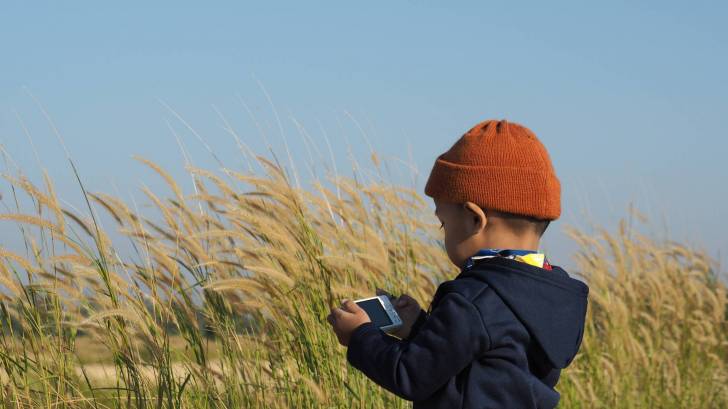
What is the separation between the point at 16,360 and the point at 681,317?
13.2ft

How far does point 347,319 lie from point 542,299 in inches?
17.4

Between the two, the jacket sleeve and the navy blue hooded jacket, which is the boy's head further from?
the jacket sleeve

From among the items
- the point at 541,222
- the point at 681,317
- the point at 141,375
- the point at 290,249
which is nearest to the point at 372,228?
the point at 290,249

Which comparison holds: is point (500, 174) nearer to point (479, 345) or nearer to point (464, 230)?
point (464, 230)

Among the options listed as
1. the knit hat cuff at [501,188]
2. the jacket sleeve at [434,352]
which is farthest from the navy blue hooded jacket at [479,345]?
the knit hat cuff at [501,188]

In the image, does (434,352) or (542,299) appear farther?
(542,299)

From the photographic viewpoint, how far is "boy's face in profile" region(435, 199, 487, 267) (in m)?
2.04

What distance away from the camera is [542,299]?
80.5 inches

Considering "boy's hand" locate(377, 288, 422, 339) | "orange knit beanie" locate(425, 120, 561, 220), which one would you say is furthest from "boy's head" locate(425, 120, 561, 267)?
"boy's hand" locate(377, 288, 422, 339)

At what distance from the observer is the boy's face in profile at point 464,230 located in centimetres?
204

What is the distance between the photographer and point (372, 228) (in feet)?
11.7

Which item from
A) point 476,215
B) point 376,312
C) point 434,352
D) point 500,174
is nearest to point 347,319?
point 376,312

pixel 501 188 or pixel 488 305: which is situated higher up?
pixel 501 188

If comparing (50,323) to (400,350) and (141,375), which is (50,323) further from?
(400,350)
